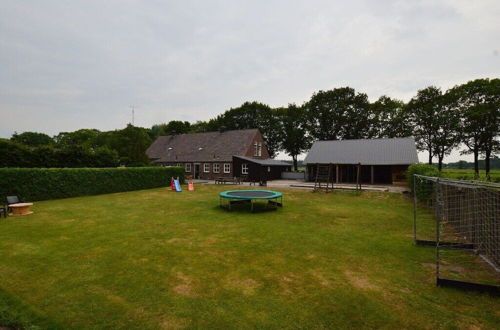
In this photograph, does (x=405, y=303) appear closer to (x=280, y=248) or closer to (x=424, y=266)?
(x=424, y=266)

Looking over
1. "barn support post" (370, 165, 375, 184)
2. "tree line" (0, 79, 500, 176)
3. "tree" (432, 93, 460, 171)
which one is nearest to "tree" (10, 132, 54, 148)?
"tree line" (0, 79, 500, 176)

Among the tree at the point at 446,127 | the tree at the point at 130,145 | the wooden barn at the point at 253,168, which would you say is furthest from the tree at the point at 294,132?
the tree at the point at 130,145

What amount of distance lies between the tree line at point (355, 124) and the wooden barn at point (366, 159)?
1461 centimetres

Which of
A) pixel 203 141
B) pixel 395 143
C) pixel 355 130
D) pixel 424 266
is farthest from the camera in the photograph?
pixel 355 130

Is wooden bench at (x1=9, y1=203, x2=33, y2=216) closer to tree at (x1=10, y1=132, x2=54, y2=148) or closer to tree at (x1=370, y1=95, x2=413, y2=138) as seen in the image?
tree at (x1=370, y1=95, x2=413, y2=138)

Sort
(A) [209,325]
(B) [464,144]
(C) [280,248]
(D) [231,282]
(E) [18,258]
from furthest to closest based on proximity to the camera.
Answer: (B) [464,144] → (C) [280,248] → (E) [18,258] → (D) [231,282] → (A) [209,325]

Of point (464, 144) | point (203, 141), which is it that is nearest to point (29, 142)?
point (203, 141)

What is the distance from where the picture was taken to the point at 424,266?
6.38 meters

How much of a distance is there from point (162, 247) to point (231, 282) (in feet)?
10.7

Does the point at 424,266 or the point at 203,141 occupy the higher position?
the point at 203,141

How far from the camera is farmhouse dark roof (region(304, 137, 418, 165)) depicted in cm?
2864

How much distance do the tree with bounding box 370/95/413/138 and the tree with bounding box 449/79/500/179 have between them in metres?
8.19

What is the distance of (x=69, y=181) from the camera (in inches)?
744

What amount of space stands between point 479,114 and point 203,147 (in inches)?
1618
